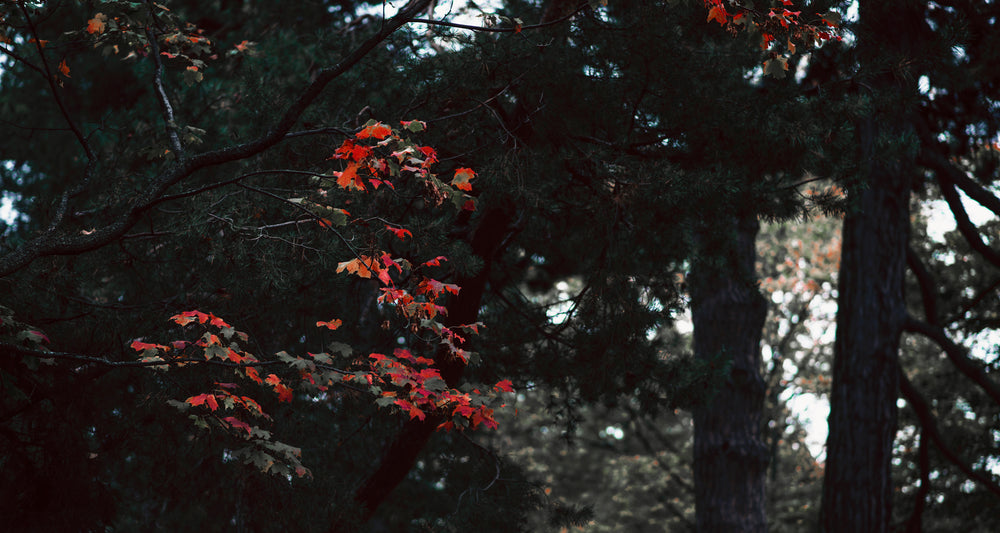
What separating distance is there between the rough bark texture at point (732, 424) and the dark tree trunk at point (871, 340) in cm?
71

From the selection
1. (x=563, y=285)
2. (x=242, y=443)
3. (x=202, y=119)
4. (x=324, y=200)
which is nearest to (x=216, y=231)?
(x=324, y=200)

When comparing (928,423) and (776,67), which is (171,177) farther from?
(928,423)

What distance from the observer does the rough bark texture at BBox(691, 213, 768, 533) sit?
8.55 metres

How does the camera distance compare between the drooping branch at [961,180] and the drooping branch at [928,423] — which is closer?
the drooping branch at [961,180]

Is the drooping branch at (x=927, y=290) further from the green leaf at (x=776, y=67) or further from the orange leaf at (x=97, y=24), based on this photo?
the orange leaf at (x=97, y=24)

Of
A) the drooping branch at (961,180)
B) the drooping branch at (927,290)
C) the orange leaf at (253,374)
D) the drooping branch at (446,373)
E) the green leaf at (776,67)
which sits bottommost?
the orange leaf at (253,374)

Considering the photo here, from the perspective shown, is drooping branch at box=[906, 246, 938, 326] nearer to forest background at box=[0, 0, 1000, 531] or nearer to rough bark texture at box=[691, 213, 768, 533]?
forest background at box=[0, 0, 1000, 531]

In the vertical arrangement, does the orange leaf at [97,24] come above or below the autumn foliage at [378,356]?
above

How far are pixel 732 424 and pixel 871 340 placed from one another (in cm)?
158

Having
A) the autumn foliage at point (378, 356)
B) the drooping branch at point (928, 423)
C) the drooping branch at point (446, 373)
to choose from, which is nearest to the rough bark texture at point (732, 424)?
the drooping branch at point (928, 423)

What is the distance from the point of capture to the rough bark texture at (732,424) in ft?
28.0

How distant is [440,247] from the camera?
207 inches

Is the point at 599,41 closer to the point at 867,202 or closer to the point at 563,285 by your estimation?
the point at 867,202

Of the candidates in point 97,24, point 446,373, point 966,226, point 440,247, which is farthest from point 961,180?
point 97,24
